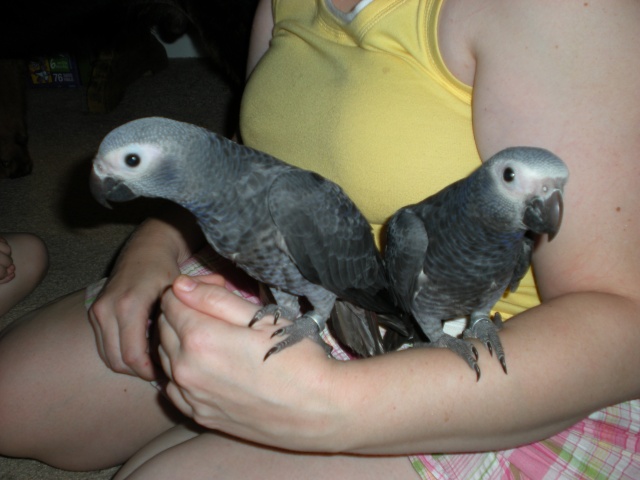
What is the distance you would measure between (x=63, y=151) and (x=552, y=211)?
1837 mm

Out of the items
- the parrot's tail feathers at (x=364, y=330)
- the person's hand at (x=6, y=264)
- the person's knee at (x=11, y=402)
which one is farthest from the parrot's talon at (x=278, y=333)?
the person's hand at (x=6, y=264)

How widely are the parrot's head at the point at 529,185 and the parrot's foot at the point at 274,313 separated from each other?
0.28m

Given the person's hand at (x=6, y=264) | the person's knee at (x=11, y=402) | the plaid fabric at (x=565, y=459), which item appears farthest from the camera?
the person's hand at (x=6, y=264)

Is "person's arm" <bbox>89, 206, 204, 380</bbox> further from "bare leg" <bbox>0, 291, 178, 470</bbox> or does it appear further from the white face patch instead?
the white face patch

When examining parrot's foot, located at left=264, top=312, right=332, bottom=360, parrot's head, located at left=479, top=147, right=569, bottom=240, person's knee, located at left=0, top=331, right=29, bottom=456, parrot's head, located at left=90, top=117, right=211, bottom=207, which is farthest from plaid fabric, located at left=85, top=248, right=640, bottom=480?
person's knee, located at left=0, top=331, right=29, bottom=456

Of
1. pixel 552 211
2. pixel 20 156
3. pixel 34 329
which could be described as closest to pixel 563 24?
pixel 552 211

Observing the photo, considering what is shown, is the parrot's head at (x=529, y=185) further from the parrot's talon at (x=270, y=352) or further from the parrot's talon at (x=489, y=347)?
the parrot's talon at (x=270, y=352)

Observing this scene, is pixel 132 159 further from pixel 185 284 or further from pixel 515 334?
pixel 515 334

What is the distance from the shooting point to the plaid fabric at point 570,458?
691mm

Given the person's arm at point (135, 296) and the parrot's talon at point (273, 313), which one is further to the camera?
the person's arm at point (135, 296)

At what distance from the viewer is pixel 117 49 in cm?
221

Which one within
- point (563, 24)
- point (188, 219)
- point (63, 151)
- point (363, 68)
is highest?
point (563, 24)

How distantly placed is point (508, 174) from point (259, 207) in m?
0.27

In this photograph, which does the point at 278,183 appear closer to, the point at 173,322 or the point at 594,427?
the point at 173,322
